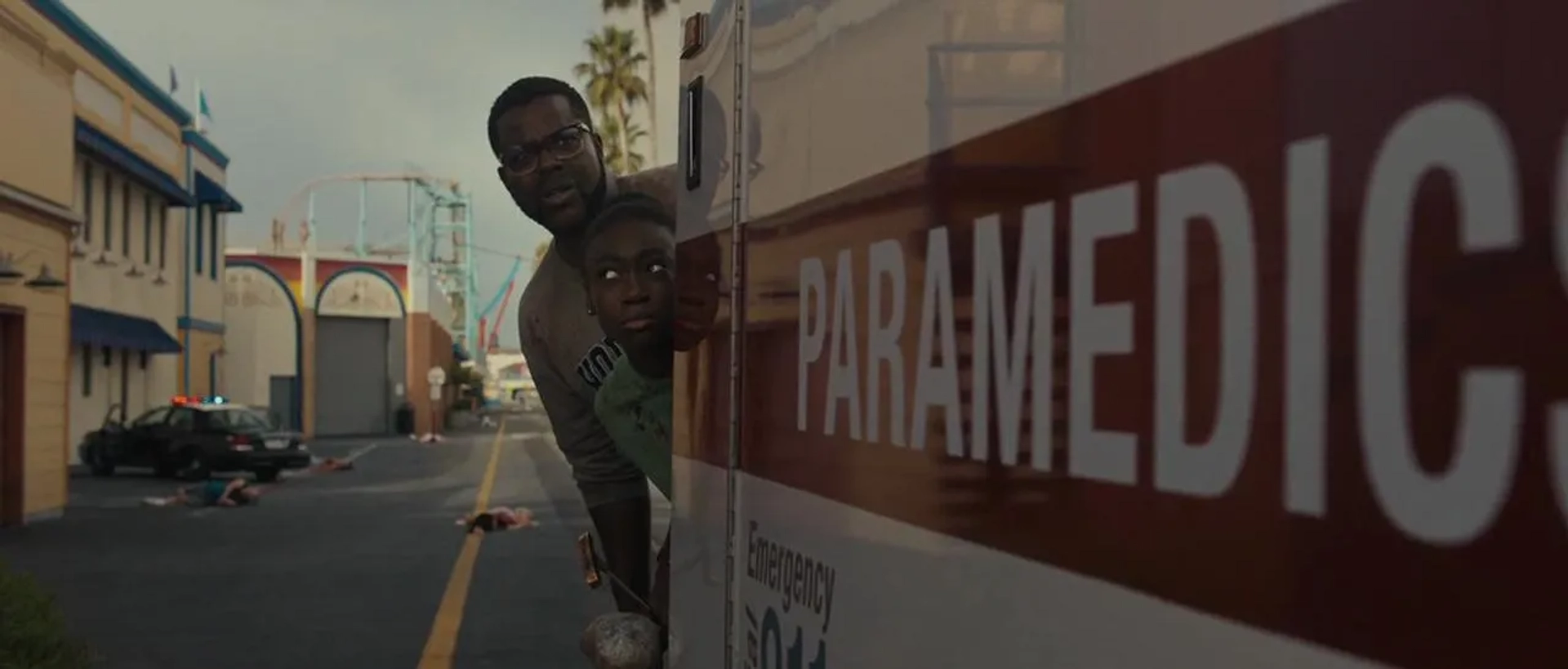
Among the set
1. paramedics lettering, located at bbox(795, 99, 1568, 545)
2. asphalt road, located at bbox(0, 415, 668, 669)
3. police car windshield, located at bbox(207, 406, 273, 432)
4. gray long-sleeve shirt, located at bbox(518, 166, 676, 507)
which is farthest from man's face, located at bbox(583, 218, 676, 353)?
police car windshield, located at bbox(207, 406, 273, 432)

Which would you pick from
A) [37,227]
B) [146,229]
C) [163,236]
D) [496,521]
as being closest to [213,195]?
[163,236]

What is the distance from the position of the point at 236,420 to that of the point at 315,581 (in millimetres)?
16391

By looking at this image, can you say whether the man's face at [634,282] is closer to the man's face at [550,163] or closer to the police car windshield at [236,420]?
the man's face at [550,163]

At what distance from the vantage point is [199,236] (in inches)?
1654

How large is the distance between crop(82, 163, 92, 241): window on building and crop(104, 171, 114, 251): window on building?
38.9 inches

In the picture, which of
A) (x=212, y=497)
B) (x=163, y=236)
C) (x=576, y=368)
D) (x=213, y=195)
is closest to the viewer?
(x=576, y=368)

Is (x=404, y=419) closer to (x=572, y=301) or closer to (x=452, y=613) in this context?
(x=452, y=613)

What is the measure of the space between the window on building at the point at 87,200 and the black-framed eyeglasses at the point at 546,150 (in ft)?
90.6

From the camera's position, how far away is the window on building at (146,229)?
1389 inches

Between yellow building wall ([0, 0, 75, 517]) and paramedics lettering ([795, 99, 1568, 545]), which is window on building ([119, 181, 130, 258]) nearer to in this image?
yellow building wall ([0, 0, 75, 517])

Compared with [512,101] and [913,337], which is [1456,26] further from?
[512,101]

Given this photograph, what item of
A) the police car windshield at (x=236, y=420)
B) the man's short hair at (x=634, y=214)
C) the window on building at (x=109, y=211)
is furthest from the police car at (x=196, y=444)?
the man's short hair at (x=634, y=214)

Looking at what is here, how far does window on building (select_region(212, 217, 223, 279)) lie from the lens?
43.6m

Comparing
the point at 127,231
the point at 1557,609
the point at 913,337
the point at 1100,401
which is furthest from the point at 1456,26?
the point at 127,231
